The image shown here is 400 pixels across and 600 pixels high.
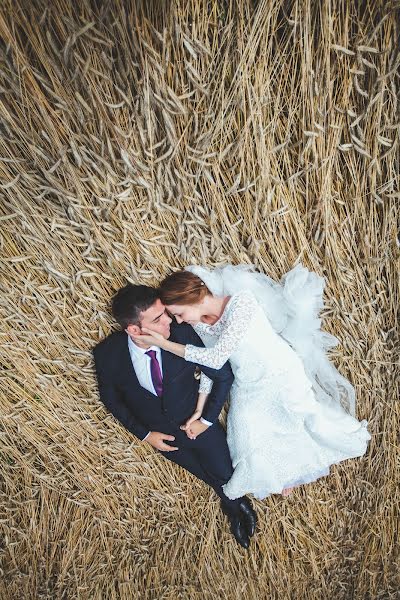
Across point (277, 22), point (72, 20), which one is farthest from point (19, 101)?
point (277, 22)

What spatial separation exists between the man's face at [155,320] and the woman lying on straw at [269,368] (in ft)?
0.08

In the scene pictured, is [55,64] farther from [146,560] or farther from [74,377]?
[146,560]

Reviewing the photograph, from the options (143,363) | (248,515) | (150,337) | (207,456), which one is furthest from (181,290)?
(248,515)

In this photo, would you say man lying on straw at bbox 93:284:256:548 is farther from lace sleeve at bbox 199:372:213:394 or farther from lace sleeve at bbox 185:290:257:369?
lace sleeve at bbox 185:290:257:369

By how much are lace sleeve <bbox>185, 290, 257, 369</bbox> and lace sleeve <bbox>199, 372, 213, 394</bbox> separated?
0.24 m

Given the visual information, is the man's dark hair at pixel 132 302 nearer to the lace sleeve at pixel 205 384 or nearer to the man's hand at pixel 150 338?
the man's hand at pixel 150 338

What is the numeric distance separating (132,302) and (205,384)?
0.49 metres

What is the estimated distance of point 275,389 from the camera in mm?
1670

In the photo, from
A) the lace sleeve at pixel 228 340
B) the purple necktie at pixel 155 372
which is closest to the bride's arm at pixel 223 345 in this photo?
the lace sleeve at pixel 228 340

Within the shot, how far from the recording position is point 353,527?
2.20m

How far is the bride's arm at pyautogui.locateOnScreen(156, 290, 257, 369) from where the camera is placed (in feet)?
5.01

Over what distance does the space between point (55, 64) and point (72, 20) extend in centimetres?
12

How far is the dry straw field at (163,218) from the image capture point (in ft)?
4.36

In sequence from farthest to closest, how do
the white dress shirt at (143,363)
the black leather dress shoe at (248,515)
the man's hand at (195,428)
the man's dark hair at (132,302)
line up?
the black leather dress shoe at (248,515)
the man's hand at (195,428)
the white dress shirt at (143,363)
the man's dark hair at (132,302)
